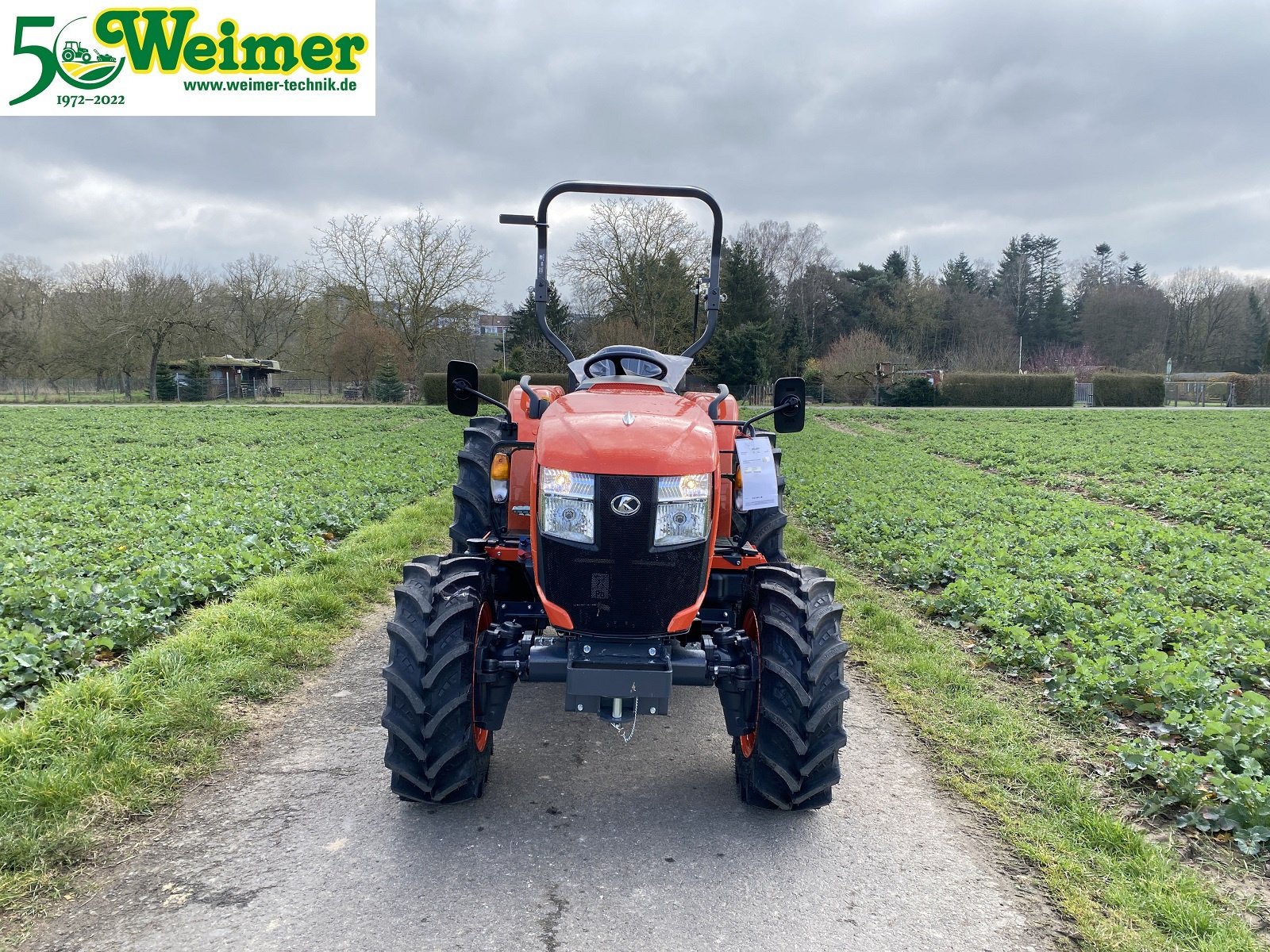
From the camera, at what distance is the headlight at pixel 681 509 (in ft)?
10.3

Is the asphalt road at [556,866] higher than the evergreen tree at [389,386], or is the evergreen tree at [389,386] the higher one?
the evergreen tree at [389,386]

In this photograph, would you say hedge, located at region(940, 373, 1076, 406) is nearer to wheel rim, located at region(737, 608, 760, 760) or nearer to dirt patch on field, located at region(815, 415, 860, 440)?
dirt patch on field, located at region(815, 415, 860, 440)

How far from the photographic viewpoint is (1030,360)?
230 ft

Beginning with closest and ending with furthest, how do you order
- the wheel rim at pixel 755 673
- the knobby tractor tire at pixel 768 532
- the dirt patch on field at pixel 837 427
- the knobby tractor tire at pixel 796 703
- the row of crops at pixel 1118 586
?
the knobby tractor tire at pixel 796 703
the wheel rim at pixel 755 673
the row of crops at pixel 1118 586
the knobby tractor tire at pixel 768 532
the dirt patch on field at pixel 837 427

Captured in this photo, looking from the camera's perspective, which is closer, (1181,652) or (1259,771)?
(1259,771)

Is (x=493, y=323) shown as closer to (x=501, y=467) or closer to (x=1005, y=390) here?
(x=1005, y=390)

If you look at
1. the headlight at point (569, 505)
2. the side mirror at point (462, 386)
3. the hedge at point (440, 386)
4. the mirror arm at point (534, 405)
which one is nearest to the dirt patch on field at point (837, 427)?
the hedge at point (440, 386)

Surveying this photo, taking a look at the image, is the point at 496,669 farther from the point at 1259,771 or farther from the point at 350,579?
the point at 350,579

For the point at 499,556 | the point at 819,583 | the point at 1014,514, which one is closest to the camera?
the point at 819,583

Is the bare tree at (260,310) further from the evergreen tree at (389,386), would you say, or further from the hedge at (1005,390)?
the hedge at (1005,390)

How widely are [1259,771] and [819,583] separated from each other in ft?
6.28

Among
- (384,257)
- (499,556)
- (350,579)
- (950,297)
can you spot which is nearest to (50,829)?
(499,556)

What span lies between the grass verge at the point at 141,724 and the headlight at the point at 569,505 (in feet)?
6.40

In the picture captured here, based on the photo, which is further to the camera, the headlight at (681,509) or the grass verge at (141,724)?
the headlight at (681,509)
